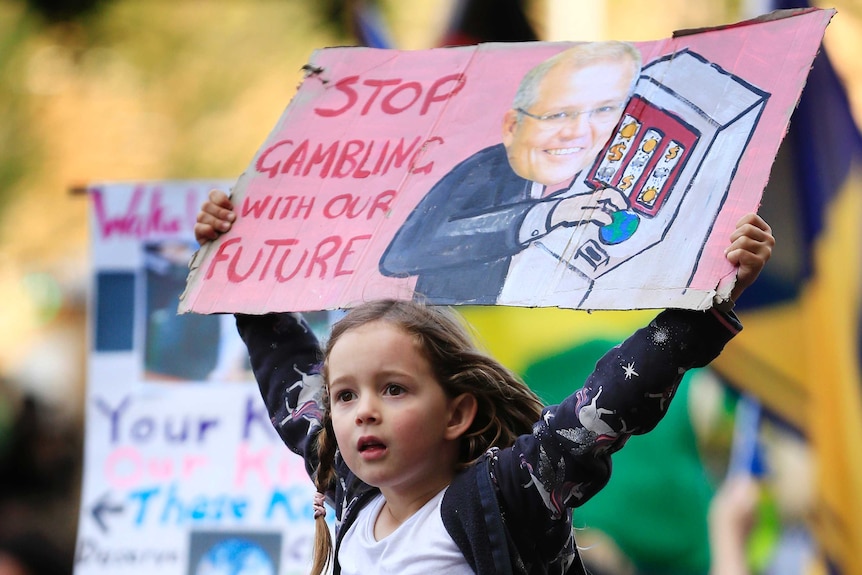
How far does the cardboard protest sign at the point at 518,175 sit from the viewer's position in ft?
6.25

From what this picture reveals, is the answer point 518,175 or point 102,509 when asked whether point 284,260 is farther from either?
point 102,509

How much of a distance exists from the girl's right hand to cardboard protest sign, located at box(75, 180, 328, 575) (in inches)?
44.5

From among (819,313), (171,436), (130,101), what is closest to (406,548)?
(171,436)

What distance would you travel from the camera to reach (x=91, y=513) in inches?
138

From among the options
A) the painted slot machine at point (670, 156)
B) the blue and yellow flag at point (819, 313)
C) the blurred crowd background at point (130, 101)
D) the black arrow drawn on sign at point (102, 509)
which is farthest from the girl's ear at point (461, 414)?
the blurred crowd background at point (130, 101)

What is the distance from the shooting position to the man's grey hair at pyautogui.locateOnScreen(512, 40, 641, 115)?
2166 mm

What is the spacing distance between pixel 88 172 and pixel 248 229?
9096 millimetres

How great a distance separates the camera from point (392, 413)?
6.67ft

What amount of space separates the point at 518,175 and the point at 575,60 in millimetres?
234

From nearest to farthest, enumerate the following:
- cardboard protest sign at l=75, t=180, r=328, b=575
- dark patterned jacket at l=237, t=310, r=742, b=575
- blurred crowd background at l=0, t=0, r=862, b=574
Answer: dark patterned jacket at l=237, t=310, r=742, b=575 → cardboard protest sign at l=75, t=180, r=328, b=575 → blurred crowd background at l=0, t=0, r=862, b=574

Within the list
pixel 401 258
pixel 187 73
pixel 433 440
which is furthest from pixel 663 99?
pixel 187 73

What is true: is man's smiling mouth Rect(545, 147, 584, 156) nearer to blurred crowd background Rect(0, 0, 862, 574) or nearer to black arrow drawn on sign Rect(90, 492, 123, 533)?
black arrow drawn on sign Rect(90, 492, 123, 533)

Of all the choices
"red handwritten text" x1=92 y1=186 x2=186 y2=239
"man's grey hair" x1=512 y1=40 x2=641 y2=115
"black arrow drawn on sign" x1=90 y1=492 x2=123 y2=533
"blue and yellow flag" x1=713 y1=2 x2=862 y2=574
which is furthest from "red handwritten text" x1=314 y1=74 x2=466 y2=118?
"blue and yellow flag" x1=713 y1=2 x2=862 y2=574

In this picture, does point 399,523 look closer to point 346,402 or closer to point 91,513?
point 346,402
